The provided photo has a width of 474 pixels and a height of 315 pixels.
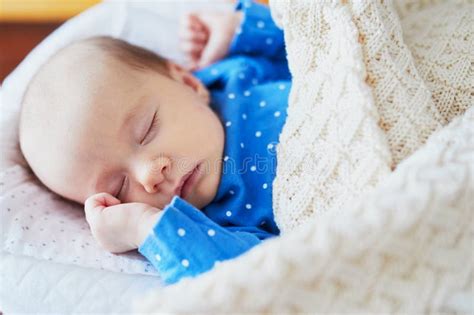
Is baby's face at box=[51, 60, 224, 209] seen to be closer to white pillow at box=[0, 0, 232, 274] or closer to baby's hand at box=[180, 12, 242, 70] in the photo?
white pillow at box=[0, 0, 232, 274]

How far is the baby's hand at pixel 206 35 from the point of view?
1110mm

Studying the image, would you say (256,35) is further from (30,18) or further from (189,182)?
(30,18)

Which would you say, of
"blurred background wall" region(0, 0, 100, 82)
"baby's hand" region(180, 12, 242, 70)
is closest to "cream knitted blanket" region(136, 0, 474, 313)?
"baby's hand" region(180, 12, 242, 70)

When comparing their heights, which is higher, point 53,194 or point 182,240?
point 182,240

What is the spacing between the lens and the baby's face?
0.76m

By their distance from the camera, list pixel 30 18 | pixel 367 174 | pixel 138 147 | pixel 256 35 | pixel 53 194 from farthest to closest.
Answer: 1. pixel 30 18
2. pixel 256 35
3. pixel 53 194
4. pixel 138 147
5. pixel 367 174

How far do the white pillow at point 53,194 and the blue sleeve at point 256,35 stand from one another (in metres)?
0.14

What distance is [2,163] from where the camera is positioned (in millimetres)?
870

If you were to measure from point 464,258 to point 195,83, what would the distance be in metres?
0.53

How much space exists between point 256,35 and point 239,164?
0.35m

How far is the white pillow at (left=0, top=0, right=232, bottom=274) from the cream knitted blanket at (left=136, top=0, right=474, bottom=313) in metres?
0.25

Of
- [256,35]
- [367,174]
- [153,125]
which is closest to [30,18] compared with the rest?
[256,35]

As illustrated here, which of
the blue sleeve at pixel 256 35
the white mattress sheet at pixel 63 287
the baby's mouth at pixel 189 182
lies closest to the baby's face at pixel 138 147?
A: the baby's mouth at pixel 189 182

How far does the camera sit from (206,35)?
1.14 meters
